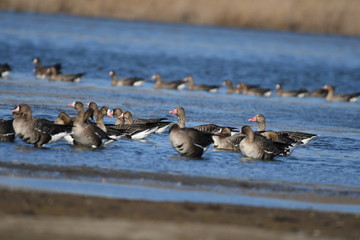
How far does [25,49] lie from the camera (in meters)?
37.7

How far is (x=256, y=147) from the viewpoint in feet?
42.7

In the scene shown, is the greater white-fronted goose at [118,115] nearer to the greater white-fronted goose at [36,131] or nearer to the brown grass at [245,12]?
the greater white-fronted goose at [36,131]

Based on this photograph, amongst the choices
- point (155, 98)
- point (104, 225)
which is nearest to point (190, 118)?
point (155, 98)

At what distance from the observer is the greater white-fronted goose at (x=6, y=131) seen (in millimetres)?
12820

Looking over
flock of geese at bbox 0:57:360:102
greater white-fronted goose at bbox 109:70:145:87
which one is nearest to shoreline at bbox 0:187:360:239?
greater white-fronted goose at bbox 109:70:145:87

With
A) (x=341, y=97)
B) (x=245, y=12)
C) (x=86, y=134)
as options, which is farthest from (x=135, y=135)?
(x=245, y=12)

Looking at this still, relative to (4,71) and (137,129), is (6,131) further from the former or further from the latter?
(4,71)

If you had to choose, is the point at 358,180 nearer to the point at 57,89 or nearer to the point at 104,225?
the point at 104,225

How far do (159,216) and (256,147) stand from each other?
5.38 metres

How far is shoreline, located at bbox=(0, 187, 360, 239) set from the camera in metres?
7.41

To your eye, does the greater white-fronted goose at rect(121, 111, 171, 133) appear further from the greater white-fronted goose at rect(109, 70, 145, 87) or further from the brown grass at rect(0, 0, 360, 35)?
the brown grass at rect(0, 0, 360, 35)

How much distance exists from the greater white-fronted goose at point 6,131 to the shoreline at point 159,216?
4243mm

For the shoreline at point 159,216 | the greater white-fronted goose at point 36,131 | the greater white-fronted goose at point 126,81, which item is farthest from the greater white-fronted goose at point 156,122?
the greater white-fronted goose at point 126,81

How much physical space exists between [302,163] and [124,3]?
44975 millimetres
